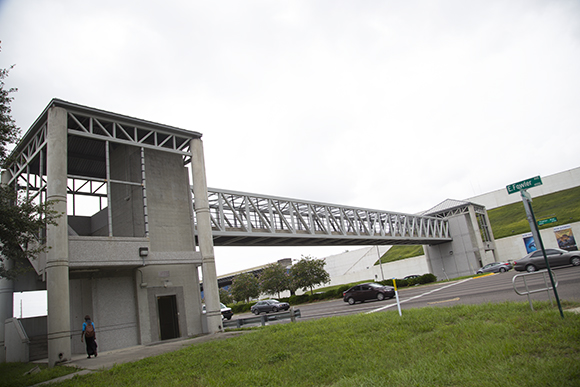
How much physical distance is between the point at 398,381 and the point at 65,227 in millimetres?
13846

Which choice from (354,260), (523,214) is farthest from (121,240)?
(523,214)

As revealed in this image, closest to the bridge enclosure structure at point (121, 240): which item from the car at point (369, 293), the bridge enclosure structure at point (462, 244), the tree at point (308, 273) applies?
the car at point (369, 293)

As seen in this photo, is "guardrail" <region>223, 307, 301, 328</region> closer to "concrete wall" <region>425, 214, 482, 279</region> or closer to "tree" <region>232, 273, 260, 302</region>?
"concrete wall" <region>425, 214, 482, 279</region>

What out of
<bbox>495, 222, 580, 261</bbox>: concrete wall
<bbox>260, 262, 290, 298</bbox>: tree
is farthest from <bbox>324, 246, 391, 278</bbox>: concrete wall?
<bbox>260, 262, 290, 298</bbox>: tree

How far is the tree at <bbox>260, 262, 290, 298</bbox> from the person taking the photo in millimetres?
54344

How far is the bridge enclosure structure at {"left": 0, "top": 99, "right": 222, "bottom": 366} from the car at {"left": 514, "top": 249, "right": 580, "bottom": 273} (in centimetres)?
1944

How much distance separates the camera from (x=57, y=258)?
14.6m

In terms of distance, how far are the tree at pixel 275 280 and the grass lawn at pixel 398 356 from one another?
42.8 m

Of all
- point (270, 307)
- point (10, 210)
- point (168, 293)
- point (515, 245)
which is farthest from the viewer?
point (515, 245)

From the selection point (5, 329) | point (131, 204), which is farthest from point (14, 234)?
point (5, 329)

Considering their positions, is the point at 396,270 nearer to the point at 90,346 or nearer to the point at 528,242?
the point at 528,242

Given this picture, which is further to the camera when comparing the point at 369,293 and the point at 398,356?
the point at 369,293

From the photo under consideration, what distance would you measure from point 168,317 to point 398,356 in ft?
47.0

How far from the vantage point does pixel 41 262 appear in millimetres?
16109
